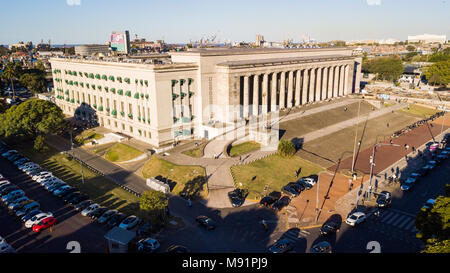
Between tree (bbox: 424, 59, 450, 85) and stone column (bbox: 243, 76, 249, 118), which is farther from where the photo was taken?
tree (bbox: 424, 59, 450, 85)

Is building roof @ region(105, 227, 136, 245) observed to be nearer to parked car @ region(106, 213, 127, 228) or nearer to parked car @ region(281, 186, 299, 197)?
parked car @ region(106, 213, 127, 228)

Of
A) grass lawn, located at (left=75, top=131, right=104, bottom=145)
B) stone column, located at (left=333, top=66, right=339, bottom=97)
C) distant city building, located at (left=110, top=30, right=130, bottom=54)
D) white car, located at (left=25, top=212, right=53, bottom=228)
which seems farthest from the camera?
stone column, located at (left=333, top=66, right=339, bottom=97)

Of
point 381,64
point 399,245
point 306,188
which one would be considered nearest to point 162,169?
point 306,188

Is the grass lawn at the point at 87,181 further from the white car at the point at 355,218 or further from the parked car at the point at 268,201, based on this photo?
the white car at the point at 355,218

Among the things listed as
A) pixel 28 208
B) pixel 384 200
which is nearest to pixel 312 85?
pixel 384 200

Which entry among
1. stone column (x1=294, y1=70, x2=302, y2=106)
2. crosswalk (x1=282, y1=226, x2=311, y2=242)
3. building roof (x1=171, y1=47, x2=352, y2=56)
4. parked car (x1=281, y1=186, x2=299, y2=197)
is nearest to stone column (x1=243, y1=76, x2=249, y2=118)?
building roof (x1=171, y1=47, x2=352, y2=56)

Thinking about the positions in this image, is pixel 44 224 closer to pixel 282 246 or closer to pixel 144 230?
pixel 144 230
